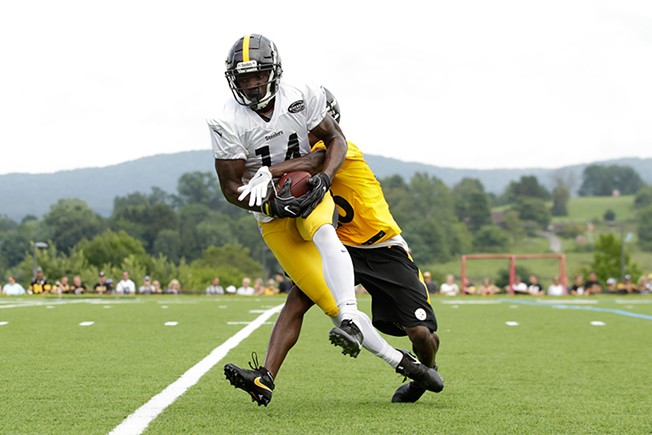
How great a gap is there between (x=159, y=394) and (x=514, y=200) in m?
189

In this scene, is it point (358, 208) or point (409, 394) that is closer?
point (409, 394)

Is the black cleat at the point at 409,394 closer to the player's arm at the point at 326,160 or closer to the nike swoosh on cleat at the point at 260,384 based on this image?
the nike swoosh on cleat at the point at 260,384

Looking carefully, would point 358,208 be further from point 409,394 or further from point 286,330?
point 409,394

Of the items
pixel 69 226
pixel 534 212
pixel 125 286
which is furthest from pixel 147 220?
pixel 125 286

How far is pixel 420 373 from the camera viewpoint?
5.45 m

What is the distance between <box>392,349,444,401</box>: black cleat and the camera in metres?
5.46

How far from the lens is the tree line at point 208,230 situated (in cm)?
9881

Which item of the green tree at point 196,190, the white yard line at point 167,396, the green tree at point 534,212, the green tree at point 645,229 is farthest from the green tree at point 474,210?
the white yard line at point 167,396

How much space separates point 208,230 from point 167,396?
133 m

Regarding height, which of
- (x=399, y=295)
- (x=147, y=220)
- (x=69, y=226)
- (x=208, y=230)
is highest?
(x=399, y=295)

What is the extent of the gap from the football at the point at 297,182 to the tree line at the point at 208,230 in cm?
6654

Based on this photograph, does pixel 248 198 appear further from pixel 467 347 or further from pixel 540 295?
pixel 540 295

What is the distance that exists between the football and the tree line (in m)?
66.5

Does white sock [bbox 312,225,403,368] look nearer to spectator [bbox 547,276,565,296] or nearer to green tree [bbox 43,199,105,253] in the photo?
spectator [bbox 547,276,565,296]
